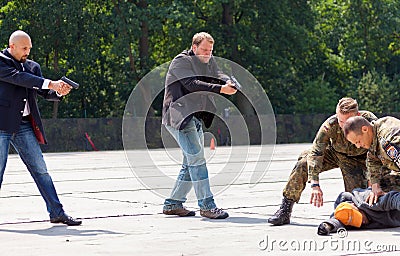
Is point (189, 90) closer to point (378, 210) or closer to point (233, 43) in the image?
point (378, 210)

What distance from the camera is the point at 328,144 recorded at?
898 cm

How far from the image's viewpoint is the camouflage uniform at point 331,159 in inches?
347

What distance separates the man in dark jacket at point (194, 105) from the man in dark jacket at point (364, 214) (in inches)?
68.0

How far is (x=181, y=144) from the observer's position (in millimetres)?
9914

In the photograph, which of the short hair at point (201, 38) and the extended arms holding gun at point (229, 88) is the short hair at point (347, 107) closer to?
the extended arms holding gun at point (229, 88)

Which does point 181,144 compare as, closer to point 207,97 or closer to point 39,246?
point 207,97

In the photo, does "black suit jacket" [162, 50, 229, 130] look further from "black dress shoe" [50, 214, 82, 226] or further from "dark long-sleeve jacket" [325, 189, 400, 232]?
"dark long-sleeve jacket" [325, 189, 400, 232]

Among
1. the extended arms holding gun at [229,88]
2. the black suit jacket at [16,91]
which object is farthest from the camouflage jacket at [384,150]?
the black suit jacket at [16,91]

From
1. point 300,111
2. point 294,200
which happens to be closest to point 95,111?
point 300,111

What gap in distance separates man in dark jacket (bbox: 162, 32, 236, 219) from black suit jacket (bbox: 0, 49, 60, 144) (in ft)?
4.86

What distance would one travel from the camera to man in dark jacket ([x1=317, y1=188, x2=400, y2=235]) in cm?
816

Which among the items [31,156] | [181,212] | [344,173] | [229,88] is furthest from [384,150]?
[31,156]

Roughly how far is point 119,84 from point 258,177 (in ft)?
96.9

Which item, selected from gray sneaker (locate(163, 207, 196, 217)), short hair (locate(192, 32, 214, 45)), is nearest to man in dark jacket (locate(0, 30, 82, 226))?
gray sneaker (locate(163, 207, 196, 217))
